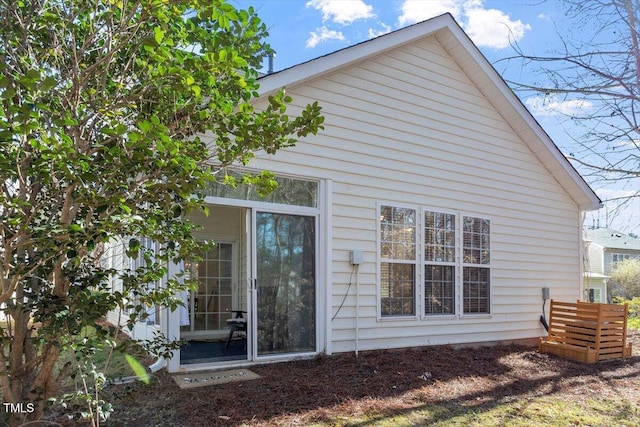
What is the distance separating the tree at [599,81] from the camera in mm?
5176

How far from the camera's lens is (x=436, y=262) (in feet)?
24.2

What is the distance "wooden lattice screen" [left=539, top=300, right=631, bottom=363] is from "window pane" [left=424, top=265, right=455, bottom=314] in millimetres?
1978

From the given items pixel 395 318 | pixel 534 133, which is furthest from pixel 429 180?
pixel 534 133

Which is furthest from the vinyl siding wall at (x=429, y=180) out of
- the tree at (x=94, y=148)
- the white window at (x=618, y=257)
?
the white window at (x=618, y=257)

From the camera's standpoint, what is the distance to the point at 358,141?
672 centimetres

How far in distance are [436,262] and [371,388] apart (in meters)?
2.89

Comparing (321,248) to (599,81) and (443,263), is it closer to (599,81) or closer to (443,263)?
(443,263)

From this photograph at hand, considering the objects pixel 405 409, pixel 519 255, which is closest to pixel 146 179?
pixel 405 409

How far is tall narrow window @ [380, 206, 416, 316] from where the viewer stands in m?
6.81

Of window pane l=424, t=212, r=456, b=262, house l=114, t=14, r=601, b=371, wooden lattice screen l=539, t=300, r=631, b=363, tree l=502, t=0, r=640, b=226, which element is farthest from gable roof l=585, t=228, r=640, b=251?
tree l=502, t=0, r=640, b=226

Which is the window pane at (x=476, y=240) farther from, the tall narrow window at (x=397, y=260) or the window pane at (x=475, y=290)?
the tall narrow window at (x=397, y=260)

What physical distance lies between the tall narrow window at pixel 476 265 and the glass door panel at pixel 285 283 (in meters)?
2.96

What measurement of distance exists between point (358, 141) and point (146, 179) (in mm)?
4429

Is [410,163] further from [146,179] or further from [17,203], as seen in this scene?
[17,203]
